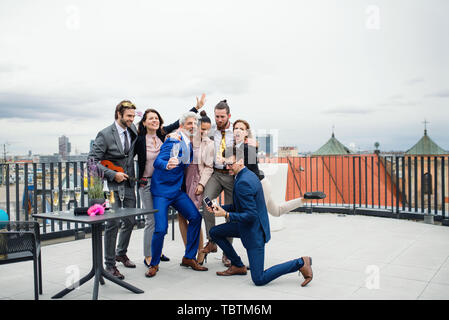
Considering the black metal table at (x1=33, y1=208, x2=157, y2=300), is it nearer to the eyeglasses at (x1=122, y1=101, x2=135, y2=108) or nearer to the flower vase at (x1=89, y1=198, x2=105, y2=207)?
the flower vase at (x1=89, y1=198, x2=105, y2=207)

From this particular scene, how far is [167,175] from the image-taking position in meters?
3.97

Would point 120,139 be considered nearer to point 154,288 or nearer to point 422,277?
point 154,288

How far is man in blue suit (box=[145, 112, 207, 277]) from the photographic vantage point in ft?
12.7

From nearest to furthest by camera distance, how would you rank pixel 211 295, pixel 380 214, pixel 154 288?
pixel 211 295
pixel 154 288
pixel 380 214

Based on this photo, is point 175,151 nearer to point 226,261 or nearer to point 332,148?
point 226,261

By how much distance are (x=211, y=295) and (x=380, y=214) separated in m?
5.62

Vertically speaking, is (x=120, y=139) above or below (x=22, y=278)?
above

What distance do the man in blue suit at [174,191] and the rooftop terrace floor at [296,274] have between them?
24cm

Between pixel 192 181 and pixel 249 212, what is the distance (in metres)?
1.07

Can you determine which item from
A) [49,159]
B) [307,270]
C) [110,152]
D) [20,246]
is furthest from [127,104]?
[49,159]

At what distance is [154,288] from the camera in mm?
3543

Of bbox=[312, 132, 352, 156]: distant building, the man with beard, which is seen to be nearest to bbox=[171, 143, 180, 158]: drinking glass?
the man with beard

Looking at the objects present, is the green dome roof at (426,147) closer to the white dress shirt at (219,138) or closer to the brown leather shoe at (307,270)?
the white dress shirt at (219,138)
